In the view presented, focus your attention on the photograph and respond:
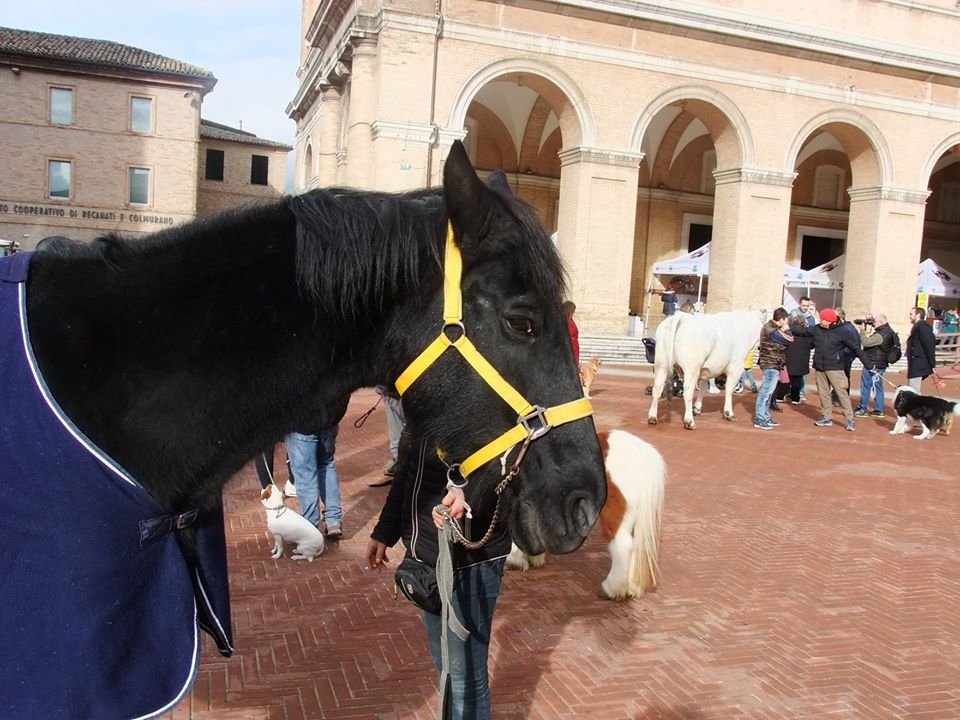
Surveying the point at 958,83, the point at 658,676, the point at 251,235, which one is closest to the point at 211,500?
the point at 251,235

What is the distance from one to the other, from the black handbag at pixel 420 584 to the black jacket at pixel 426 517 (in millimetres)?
39

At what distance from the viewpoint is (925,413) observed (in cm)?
1259

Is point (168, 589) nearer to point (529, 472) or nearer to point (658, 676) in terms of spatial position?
point (529, 472)

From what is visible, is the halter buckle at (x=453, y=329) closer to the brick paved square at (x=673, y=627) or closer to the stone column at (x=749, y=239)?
the brick paved square at (x=673, y=627)

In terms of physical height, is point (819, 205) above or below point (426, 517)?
above

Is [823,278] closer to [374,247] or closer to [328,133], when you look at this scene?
[328,133]

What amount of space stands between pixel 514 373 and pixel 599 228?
66.4 feet

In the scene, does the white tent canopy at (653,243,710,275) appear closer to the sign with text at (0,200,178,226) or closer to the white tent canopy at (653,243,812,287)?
the white tent canopy at (653,243,812,287)

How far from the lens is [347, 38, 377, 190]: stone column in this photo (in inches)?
778

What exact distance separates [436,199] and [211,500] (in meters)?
0.88

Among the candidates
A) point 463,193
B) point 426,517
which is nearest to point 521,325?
point 463,193

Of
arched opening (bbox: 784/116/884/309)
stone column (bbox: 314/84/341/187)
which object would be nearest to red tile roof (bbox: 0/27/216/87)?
stone column (bbox: 314/84/341/187)

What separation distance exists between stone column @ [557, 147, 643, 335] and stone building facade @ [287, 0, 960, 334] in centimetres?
5

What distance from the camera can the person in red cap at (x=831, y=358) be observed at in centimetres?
1304
